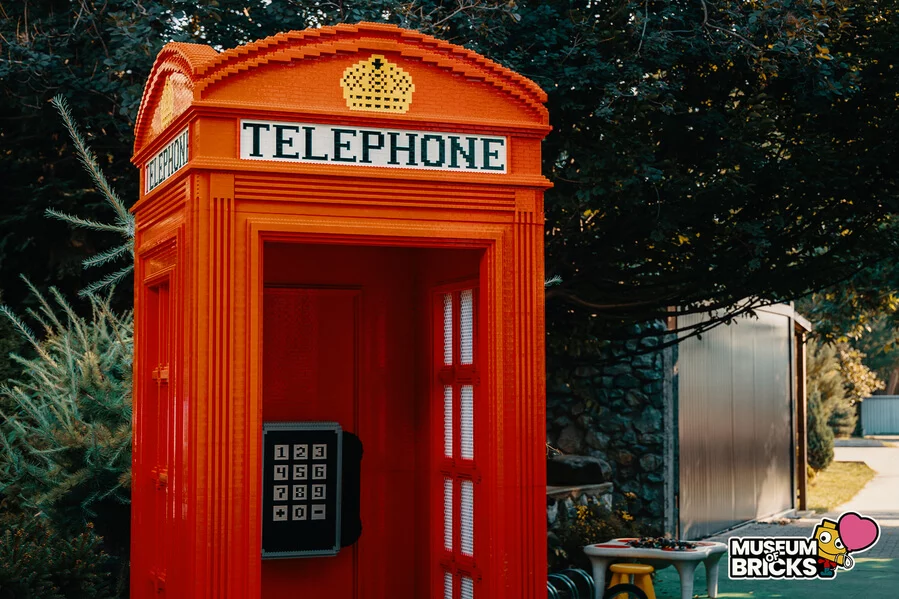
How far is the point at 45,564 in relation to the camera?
22.4 ft

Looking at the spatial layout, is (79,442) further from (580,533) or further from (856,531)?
(856,531)

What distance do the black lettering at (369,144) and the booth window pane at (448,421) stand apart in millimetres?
1596

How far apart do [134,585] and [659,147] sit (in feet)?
23.5

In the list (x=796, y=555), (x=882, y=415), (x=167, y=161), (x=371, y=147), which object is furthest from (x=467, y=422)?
(x=882, y=415)

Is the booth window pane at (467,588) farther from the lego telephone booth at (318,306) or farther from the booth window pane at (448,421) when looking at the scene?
the booth window pane at (448,421)

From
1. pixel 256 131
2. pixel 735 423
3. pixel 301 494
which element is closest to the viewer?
pixel 256 131

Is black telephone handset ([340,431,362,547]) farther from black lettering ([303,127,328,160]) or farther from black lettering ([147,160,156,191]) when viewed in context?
black lettering ([303,127,328,160])

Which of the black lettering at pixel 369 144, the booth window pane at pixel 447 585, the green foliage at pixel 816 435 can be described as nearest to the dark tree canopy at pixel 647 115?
the booth window pane at pixel 447 585

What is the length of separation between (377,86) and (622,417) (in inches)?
367

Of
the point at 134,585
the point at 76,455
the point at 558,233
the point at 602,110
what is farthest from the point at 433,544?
the point at 558,233

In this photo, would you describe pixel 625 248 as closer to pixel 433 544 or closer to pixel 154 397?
pixel 433 544

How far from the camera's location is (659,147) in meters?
11.6

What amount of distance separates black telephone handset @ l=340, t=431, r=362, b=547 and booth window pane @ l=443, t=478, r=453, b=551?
1.69ft

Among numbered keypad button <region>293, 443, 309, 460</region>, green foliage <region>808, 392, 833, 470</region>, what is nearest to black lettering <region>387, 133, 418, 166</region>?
numbered keypad button <region>293, 443, 309, 460</region>
